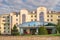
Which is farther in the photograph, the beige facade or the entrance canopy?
the entrance canopy

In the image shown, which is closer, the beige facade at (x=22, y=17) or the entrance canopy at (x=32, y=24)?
the beige facade at (x=22, y=17)

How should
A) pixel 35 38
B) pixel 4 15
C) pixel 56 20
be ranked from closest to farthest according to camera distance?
1. pixel 35 38
2. pixel 4 15
3. pixel 56 20

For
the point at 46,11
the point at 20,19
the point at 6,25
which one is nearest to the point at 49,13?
the point at 46,11

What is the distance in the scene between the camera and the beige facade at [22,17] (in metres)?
23.2

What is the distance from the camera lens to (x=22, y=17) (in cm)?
2359

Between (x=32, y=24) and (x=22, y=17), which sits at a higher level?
(x=22, y=17)

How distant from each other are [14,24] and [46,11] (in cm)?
362

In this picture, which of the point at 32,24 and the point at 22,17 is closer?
the point at 22,17

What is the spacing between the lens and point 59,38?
557 inches

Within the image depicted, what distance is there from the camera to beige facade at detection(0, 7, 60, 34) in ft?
76.3

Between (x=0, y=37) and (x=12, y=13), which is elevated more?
(x=12, y=13)

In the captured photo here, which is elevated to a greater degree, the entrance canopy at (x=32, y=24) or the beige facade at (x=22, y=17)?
the beige facade at (x=22, y=17)

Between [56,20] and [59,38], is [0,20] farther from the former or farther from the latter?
[59,38]

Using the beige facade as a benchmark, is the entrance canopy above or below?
below
